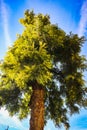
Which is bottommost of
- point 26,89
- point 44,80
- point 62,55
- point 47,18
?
point 44,80

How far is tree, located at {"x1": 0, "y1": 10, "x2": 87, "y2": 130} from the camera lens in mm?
18375

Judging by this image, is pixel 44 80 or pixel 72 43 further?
pixel 72 43

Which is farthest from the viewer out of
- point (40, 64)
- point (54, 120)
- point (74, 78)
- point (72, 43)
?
point (54, 120)

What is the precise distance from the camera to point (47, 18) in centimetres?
2236

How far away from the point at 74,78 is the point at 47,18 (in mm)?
5742

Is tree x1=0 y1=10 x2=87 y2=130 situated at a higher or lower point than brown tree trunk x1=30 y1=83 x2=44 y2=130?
higher

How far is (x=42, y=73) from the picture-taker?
18156 mm

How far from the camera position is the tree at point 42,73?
723 inches

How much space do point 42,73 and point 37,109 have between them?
2510mm

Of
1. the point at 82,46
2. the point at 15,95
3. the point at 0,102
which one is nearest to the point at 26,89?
the point at 15,95

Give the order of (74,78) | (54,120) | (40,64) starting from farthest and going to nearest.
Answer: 1. (54,120)
2. (74,78)
3. (40,64)

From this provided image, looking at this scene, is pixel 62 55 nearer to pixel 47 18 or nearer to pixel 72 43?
pixel 72 43

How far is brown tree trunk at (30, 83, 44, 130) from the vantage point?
58.5 ft

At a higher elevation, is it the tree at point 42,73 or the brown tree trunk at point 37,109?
the tree at point 42,73
